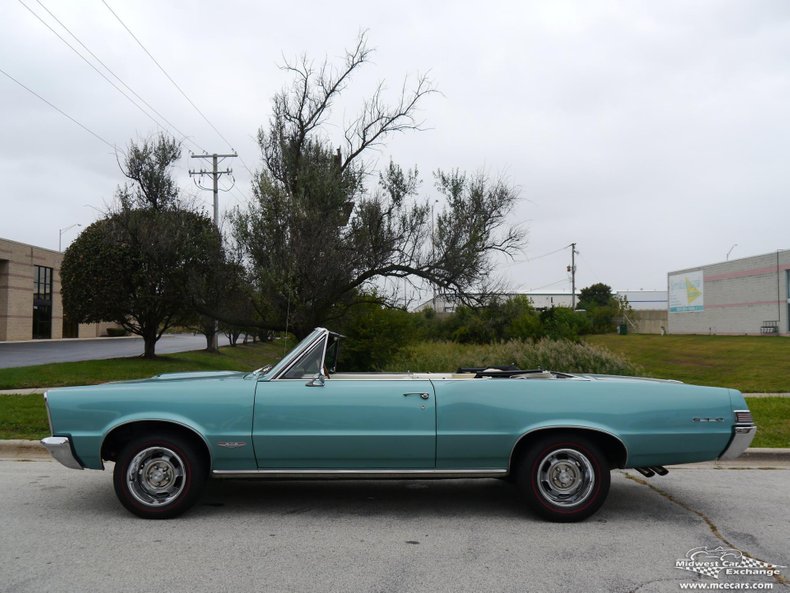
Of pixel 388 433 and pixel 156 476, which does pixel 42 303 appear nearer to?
pixel 156 476

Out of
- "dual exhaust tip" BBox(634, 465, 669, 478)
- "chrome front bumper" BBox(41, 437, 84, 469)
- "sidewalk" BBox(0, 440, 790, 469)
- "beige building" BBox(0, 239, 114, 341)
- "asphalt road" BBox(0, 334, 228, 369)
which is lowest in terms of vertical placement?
"sidewalk" BBox(0, 440, 790, 469)

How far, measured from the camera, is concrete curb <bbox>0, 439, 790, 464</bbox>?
820cm

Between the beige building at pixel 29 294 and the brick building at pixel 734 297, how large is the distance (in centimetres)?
4470

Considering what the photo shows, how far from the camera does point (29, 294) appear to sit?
1826 inches

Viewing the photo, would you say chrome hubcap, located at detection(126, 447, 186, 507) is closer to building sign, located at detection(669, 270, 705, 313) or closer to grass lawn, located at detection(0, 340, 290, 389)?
grass lawn, located at detection(0, 340, 290, 389)

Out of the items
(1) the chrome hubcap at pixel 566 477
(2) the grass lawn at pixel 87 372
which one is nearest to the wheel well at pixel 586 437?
(1) the chrome hubcap at pixel 566 477

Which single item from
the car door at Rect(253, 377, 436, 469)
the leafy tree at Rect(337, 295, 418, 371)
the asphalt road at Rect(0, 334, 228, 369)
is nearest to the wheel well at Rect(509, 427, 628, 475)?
the car door at Rect(253, 377, 436, 469)

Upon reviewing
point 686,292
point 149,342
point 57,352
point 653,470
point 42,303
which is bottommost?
point 57,352

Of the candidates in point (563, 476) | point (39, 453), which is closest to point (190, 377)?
point (563, 476)

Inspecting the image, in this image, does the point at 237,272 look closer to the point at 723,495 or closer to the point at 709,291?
the point at 723,495

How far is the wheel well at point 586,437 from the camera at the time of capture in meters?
5.39

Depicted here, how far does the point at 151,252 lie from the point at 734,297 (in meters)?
44.5

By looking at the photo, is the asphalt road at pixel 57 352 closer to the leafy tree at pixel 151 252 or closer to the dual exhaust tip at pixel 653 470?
the leafy tree at pixel 151 252

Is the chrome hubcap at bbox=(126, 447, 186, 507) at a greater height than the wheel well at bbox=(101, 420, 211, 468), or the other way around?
the wheel well at bbox=(101, 420, 211, 468)
